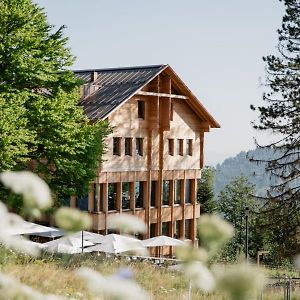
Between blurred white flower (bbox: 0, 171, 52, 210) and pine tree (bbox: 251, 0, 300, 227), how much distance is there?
34.4 metres

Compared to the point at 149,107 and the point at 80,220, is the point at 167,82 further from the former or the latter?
the point at 80,220

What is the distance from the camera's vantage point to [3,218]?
73.2 inches

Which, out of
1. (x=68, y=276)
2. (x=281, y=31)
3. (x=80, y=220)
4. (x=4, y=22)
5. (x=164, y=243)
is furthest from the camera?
(x=281, y=31)

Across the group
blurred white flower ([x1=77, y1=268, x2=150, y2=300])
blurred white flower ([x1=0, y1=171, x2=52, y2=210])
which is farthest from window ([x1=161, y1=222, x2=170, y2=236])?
blurred white flower ([x1=77, y1=268, x2=150, y2=300])

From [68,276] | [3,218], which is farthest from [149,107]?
[3,218]

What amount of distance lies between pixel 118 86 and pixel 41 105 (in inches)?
529

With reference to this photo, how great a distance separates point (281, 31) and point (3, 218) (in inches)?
1380

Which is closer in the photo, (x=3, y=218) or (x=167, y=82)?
(x=3, y=218)

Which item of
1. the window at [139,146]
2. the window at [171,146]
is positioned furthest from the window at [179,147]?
the window at [139,146]

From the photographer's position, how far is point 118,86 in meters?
39.3

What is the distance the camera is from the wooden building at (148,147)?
3753 cm

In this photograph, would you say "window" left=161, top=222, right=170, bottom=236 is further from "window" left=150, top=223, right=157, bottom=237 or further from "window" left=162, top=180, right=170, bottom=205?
"window" left=150, top=223, right=157, bottom=237

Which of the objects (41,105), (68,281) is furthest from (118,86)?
(68,281)

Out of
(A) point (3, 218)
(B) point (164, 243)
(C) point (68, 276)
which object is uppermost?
(A) point (3, 218)
